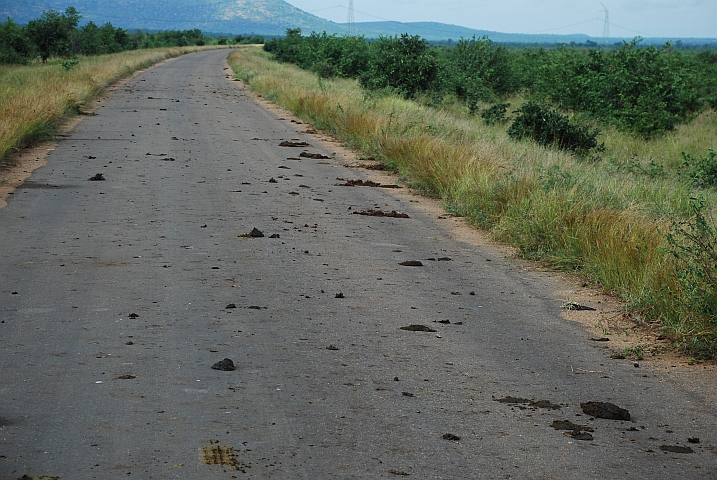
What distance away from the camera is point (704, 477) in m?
3.89

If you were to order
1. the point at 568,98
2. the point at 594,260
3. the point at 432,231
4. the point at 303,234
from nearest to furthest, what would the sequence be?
the point at 594,260 < the point at 303,234 < the point at 432,231 < the point at 568,98

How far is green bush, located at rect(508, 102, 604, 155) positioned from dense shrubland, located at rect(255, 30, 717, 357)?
36 mm

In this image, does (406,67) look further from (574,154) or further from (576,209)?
(576,209)

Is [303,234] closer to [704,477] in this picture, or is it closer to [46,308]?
[46,308]

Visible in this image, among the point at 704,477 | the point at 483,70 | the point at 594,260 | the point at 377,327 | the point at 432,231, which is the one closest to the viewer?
the point at 704,477

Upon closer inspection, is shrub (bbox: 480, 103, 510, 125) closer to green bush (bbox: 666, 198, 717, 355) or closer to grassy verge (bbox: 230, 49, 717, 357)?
grassy verge (bbox: 230, 49, 717, 357)

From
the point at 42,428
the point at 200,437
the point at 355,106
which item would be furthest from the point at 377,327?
the point at 355,106

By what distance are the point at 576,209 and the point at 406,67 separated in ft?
74.7

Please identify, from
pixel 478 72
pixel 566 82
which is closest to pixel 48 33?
pixel 478 72

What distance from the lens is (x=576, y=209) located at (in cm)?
930

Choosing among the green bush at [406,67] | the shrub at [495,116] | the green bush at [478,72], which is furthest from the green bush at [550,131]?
the green bush at [478,72]

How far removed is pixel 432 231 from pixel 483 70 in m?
32.5

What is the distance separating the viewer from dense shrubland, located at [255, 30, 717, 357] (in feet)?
22.6

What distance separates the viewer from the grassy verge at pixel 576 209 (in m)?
6.40
